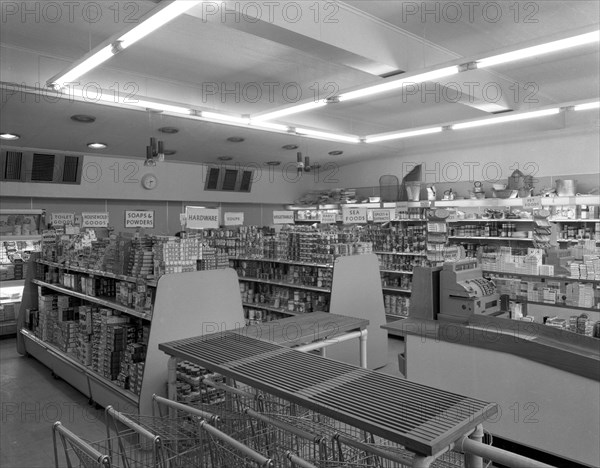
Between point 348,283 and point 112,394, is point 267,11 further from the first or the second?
point 112,394

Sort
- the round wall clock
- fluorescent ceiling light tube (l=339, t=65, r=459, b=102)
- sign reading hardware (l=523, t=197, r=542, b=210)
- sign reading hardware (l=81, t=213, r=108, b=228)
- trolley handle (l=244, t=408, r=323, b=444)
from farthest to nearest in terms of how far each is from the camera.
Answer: the round wall clock → sign reading hardware (l=523, t=197, r=542, b=210) → sign reading hardware (l=81, t=213, r=108, b=228) → fluorescent ceiling light tube (l=339, t=65, r=459, b=102) → trolley handle (l=244, t=408, r=323, b=444)

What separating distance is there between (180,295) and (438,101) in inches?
263

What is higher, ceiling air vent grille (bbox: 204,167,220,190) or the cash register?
ceiling air vent grille (bbox: 204,167,220,190)

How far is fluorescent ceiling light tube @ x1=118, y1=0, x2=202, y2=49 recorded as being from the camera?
3561mm

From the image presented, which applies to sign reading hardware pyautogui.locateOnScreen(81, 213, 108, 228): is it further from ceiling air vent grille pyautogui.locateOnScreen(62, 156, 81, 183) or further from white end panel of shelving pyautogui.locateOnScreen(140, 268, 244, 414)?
white end panel of shelving pyautogui.locateOnScreen(140, 268, 244, 414)

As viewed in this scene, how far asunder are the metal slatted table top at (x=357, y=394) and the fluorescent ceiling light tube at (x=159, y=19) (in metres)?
2.59

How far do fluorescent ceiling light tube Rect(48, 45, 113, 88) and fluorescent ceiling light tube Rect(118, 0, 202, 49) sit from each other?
0.30m

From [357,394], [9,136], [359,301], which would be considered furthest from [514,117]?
[9,136]

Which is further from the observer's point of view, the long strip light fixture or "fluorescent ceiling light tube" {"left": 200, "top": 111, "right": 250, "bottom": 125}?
"fluorescent ceiling light tube" {"left": 200, "top": 111, "right": 250, "bottom": 125}

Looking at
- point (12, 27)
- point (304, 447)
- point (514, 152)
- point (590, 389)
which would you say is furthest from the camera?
point (514, 152)

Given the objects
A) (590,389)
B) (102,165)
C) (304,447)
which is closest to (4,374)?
(102,165)

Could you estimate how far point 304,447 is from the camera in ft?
7.04

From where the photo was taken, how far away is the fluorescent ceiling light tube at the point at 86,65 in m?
4.42

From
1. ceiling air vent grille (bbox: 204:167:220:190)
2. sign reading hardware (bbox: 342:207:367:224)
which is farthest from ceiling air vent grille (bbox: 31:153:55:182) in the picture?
sign reading hardware (bbox: 342:207:367:224)
